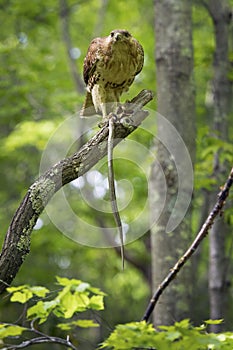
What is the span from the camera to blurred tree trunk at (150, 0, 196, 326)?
165 inches

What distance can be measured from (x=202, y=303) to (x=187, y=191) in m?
4.18

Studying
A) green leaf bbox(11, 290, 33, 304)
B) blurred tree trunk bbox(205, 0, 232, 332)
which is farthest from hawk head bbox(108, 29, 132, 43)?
blurred tree trunk bbox(205, 0, 232, 332)

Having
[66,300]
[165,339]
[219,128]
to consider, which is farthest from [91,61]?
[219,128]

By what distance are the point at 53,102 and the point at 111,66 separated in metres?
4.35

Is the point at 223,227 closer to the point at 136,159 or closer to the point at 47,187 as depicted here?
the point at 136,159

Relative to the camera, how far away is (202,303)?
8016mm

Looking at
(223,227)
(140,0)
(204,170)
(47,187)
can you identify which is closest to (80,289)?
(47,187)

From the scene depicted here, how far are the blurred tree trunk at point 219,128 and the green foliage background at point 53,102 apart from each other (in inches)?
13.7

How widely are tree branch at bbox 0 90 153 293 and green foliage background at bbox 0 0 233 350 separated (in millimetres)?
3192

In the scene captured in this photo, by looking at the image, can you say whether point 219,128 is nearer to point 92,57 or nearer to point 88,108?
point 88,108

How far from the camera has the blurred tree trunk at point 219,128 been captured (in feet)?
16.0

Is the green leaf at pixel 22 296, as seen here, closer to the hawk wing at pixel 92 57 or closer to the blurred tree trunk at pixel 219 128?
the hawk wing at pixel 92 57

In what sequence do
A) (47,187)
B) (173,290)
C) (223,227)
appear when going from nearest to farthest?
(47,187) → (173,290) → (223,227)

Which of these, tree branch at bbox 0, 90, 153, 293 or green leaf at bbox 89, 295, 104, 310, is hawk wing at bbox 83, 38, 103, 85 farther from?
green leaf at bbox 89, 295, 104, 310
